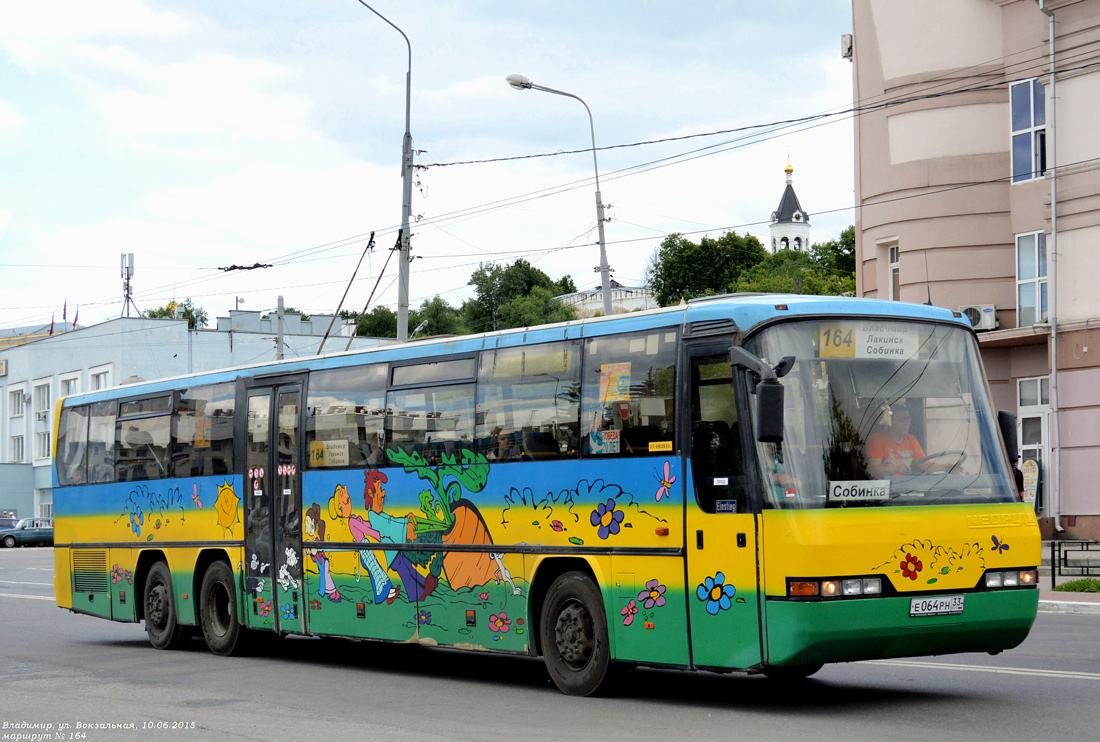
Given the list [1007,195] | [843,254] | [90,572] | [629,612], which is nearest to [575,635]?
[629,612]

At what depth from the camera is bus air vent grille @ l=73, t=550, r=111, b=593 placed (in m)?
18.0

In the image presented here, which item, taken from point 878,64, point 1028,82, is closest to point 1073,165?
point 1028,82

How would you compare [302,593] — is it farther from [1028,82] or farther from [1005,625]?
[1028,82]

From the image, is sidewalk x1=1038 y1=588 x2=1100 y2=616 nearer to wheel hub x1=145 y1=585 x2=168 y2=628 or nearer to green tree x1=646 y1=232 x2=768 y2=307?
wheel hub x1=145 y1=585 x2=168 y2=628

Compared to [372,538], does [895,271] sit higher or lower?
higher

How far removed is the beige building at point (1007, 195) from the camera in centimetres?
2780

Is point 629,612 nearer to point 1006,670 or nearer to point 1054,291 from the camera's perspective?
point 1006,670

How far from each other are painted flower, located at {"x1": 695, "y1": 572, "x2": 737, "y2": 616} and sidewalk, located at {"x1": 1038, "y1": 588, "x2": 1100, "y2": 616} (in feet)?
33.5

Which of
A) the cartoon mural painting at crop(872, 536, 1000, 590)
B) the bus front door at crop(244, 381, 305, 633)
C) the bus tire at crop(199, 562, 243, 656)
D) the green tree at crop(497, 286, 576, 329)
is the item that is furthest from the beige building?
the green tree at crop(497, 286, 576, 329)

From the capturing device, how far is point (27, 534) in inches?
2357

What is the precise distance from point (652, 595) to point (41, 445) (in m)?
67.5

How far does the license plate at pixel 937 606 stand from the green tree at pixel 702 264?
88.7 metres

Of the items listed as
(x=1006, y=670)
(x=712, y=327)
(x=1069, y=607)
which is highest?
(x=712, y=327)

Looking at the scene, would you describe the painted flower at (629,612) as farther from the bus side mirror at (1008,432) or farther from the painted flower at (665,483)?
Answer: the bus side mirror at (1008,432)
